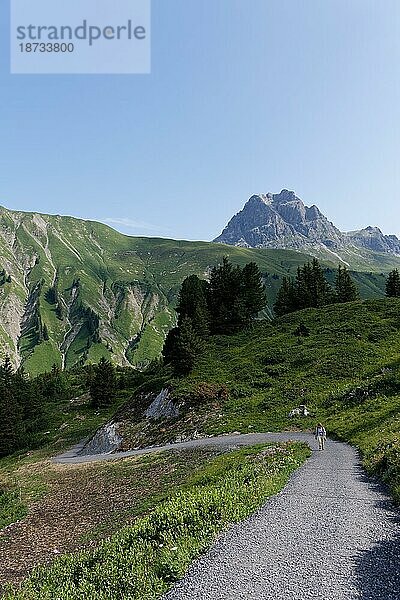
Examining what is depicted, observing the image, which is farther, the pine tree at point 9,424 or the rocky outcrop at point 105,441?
the pine tree at point 9,424

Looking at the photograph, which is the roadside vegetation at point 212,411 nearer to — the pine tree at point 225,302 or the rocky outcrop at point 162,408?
the pine tree at point 225,302

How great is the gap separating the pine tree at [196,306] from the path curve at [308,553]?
67.2 metres

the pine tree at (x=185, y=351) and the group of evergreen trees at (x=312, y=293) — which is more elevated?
the group of evergreen trees at (x=312, y=293)

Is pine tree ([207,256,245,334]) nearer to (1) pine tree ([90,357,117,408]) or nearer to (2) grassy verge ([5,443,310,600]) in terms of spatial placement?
(1) pine tree ([90,357,117,408])

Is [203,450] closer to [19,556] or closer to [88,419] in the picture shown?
[19,556]

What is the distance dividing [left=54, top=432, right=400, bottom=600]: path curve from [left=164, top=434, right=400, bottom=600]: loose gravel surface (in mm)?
20

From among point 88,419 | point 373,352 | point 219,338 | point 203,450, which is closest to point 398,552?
point 203,450

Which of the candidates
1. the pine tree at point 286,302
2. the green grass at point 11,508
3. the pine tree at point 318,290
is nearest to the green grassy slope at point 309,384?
the green grass at point 11,508

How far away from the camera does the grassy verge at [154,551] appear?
37.6 ft

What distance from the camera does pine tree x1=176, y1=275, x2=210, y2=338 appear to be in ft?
287

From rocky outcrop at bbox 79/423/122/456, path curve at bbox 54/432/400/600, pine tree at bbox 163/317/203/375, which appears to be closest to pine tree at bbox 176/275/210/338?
pine tree at bbox 163/317/203/375

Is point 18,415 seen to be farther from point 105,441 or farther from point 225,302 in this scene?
point 225,302

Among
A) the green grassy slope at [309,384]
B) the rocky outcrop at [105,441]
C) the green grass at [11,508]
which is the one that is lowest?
the rocky outcrop at [105,441]

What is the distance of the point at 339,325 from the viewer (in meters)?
79.2
